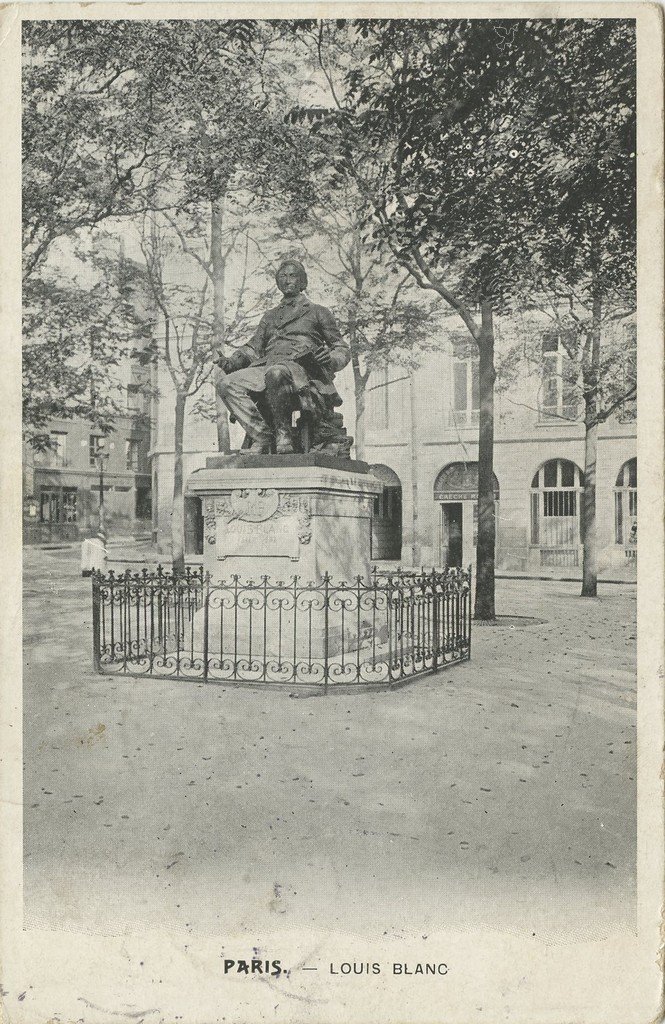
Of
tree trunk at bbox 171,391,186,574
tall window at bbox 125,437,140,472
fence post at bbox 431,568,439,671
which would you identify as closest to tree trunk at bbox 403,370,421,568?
tall window at bbox 125,437,140,472

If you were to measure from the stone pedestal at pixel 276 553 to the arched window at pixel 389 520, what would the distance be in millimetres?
15648

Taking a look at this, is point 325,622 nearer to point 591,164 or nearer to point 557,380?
point 591,164

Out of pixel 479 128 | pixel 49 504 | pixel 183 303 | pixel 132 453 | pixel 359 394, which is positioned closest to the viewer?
pixel 49 504

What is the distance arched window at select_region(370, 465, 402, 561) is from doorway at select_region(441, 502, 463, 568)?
1413 millimetres

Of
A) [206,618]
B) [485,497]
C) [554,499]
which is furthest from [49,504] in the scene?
[554,499]

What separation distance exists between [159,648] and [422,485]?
15.0 metres

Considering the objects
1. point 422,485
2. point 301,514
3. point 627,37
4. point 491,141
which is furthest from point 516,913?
point 422,485

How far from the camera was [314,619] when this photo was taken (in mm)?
6812

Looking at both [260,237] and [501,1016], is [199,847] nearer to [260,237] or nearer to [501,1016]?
[501,1016]

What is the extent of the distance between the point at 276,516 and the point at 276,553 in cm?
34

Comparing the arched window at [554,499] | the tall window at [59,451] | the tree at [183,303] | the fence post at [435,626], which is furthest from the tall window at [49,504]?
the arched window at [554,499]

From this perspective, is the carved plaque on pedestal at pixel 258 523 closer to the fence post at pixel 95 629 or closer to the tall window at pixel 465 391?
the fence post at pixel 95 629

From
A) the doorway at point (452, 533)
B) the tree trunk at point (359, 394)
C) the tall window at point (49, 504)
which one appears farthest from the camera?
the doorway at point (452, 533)

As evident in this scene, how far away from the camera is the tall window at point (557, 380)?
13.3 metres
